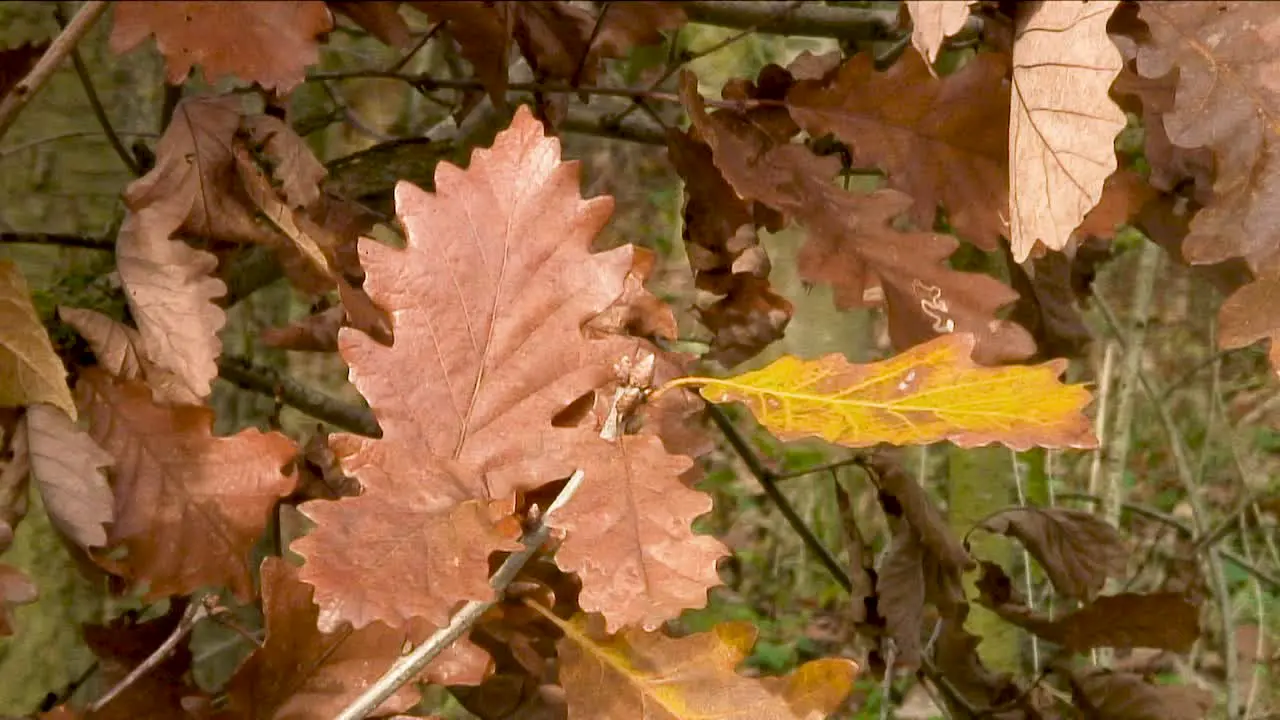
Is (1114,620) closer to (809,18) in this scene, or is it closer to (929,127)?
(929,127)

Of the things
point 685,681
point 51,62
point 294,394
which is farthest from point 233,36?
point 294,394

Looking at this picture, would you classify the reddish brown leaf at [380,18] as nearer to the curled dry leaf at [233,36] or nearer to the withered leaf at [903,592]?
the curled dry leaf at [233,36]

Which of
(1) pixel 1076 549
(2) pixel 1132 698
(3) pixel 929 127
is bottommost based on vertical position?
(2) pixel 1132 698

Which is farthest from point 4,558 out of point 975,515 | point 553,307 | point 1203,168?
point 975,515

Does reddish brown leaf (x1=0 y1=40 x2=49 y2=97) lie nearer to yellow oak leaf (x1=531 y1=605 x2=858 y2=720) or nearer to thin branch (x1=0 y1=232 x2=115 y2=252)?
thin branch (x1=0 y1=232 x2=115 y2=252)

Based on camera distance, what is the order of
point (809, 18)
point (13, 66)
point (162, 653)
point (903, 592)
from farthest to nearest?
1. point (809, 18)
2. point (903, 592)
3. point (13, 66)
4. point (162, 653)

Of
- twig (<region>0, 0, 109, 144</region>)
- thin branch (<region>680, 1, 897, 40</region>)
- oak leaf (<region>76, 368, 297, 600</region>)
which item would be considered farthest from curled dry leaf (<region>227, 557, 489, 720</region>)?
thin branch (<region>680, 1, 897, 40</region>)

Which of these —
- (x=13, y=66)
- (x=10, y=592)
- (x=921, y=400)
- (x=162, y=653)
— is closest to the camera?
(x=921, y=400)

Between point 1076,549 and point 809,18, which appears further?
point 809,18

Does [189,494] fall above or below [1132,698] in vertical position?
above
